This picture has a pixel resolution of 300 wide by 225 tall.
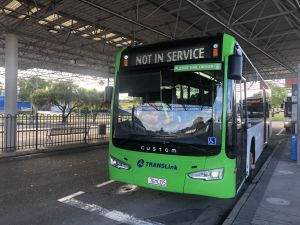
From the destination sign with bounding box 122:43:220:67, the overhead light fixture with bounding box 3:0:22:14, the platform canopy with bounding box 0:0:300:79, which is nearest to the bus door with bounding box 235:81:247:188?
the destination sign with bounding box 122:43:220:67

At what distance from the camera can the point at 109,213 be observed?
5617mm

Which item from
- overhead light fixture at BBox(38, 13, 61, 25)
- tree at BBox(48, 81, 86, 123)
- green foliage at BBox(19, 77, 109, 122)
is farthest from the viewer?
green foliage at BBox(19, 77, 109, 122)

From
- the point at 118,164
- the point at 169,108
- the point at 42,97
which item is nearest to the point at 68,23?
the point at 118,164

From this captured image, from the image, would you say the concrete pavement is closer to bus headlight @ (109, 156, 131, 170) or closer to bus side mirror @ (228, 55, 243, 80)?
bus headlight @ (109, 156, 131, 170)

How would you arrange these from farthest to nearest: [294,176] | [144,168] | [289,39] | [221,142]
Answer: [289,39]
[294,176]
[144,168]
[221,142]

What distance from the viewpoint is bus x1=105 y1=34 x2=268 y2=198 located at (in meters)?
5.19

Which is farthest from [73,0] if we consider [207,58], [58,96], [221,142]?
[58,96]

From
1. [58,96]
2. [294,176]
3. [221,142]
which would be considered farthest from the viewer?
[58,96]

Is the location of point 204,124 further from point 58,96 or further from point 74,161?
point 58,96

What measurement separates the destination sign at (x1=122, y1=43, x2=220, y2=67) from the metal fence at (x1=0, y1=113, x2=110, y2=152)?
8.11 m

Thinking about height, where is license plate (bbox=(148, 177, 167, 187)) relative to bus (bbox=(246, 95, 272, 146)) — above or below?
below

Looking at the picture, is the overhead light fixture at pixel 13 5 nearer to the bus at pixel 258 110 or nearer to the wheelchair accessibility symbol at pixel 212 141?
the bus at pixel 258 110

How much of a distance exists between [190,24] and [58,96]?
17.4m

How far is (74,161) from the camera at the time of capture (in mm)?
11008
